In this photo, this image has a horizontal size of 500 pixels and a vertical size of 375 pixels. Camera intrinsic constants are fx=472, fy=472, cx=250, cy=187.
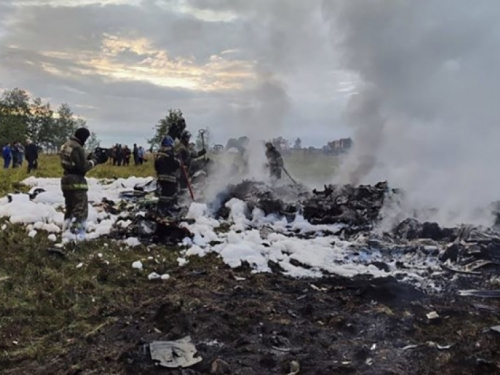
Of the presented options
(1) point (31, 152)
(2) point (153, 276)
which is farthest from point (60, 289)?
(1) point (31, 152)

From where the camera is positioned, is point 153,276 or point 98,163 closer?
point 153,276

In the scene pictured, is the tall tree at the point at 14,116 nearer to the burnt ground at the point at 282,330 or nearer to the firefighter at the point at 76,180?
the firefighter at the point at 76,180

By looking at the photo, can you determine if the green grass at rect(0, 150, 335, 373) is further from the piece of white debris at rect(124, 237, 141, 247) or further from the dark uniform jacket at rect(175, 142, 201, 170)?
the dark uniform jacket at rect(175, 142, 201, 170)

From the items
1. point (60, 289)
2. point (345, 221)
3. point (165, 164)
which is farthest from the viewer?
point (345, 221)

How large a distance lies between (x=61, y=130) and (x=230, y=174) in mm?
53316

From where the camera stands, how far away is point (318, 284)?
726cm

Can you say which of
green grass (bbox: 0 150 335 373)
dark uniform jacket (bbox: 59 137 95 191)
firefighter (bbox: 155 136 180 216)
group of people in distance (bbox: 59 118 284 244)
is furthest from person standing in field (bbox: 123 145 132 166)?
dark uniform jacket (bbox: 59 137 95 191)

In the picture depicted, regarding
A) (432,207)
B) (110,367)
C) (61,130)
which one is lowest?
(110,367)

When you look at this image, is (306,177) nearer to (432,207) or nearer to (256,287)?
(432,207)

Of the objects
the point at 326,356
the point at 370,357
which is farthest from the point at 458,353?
the point at 326,356

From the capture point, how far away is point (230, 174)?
17.4 metres

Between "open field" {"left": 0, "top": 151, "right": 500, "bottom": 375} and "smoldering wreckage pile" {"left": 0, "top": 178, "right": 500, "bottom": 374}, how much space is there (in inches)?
1.0

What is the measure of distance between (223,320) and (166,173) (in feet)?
20.8

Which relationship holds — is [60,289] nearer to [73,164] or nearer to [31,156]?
[73,164]
